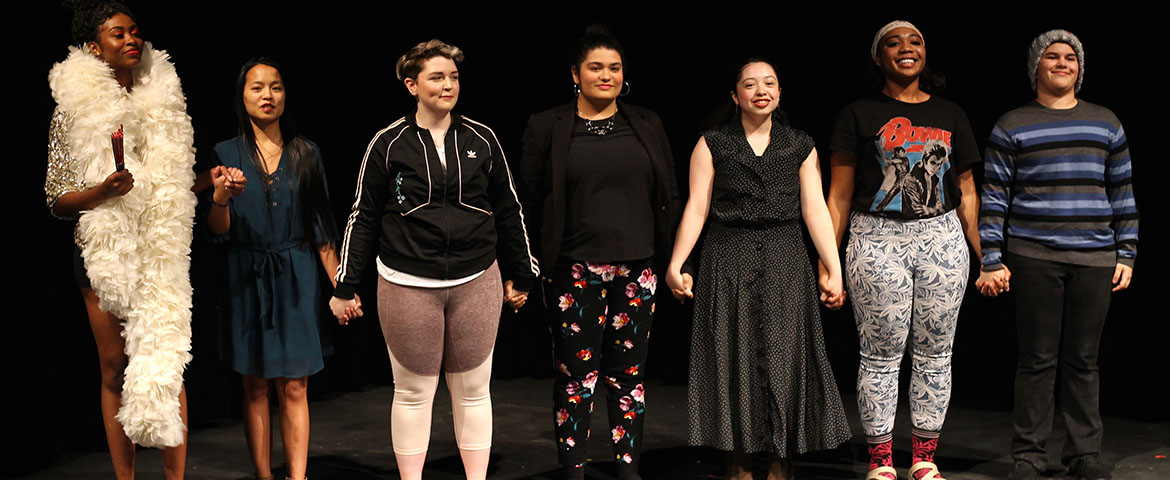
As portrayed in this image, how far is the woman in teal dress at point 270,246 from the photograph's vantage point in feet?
11.5

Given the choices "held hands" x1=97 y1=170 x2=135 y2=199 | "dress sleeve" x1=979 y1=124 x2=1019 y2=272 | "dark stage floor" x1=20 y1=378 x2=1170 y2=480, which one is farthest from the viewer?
"dark stage floor" x1=20 y1=378 x2=1170 y2=480

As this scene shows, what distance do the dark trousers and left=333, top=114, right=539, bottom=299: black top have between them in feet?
5.93

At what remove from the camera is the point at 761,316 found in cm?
360

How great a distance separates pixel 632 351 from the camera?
365 cm

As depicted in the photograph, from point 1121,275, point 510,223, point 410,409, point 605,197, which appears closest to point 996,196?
point 1121,275

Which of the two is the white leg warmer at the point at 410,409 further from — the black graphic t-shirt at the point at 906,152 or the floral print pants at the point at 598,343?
the black graphic t-shirt at the point at 906,152

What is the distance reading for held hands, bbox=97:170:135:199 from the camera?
10.2 ft

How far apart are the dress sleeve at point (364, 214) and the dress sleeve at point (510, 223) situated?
33cm

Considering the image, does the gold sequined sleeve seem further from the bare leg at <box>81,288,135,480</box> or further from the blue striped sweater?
the blue striped sweater

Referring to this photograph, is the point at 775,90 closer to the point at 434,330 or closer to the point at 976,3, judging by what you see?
the point at 434,330

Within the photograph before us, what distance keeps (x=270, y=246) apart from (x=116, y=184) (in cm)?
55

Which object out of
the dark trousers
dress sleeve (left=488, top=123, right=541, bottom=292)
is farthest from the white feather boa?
the dark trousers

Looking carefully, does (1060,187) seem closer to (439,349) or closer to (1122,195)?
(1122,195)


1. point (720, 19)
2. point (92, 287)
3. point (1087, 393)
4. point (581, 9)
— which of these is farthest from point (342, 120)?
point (1087, 393)
